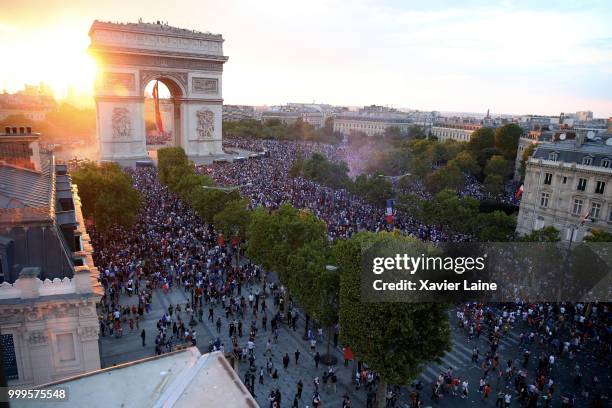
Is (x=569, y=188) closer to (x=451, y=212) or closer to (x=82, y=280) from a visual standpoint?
(x=451, y=212)

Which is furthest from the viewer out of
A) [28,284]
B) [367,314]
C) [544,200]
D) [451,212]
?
[451,212]

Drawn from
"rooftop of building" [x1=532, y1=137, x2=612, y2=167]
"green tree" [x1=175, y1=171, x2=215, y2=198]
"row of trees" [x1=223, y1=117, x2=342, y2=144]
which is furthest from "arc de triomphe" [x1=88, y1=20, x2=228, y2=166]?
"row of trees" [x1=223, y1=117, x2=342, y2=144]

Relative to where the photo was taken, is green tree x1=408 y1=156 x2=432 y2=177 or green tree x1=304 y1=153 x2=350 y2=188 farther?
green tree x1=408 y1=156 x2=432 y2=177

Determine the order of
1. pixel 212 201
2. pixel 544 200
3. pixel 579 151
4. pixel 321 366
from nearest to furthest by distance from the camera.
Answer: pixel 321 366, pixel 212 201, pixel 579 151, pixel 544 200

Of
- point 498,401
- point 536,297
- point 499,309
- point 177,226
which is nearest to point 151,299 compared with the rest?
point 177,226

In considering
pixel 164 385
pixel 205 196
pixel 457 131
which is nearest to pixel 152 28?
pixel 205 196

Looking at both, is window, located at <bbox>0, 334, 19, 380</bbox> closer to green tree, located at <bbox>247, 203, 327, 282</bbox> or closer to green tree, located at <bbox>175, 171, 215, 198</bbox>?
green tree, located at <bbox>247, 203, 327, 282</bbox>
